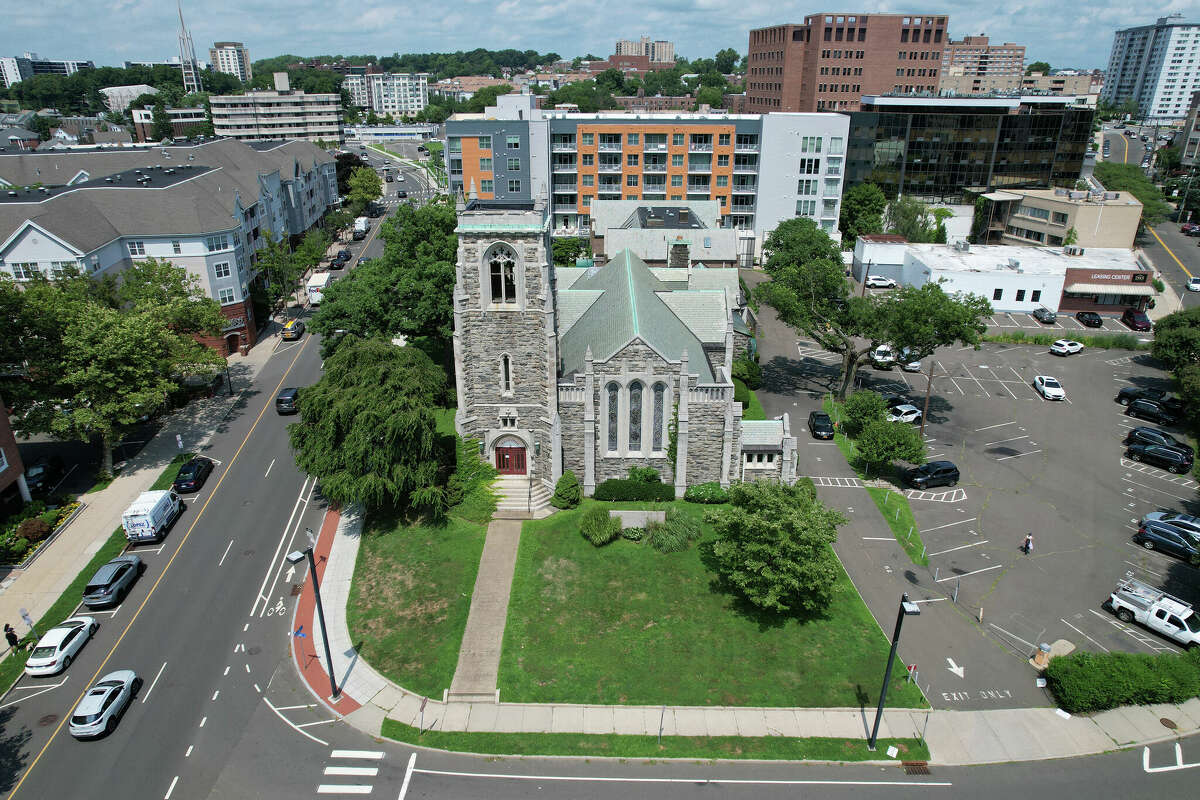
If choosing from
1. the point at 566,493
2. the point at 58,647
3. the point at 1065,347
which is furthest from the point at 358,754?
the point at 1065,347

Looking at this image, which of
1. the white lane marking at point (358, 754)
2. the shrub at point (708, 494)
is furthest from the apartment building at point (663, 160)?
the white lane marking at point (358, 754)

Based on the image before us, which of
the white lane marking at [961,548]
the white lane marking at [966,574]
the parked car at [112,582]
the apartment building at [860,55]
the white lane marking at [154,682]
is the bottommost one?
the white lane marking at [154,682]

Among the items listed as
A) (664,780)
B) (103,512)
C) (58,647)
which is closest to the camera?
(664,780)

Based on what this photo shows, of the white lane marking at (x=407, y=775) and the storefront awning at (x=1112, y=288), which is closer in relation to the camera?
the white lane marking at (x=407, y=775)

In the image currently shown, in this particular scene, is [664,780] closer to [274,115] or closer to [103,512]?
[103,512]

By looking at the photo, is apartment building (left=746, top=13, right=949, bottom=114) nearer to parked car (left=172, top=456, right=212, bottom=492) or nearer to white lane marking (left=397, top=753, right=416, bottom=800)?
parked car (left=172, top=456, right=212, bottom=492)

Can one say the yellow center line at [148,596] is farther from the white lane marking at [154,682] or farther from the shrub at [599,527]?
the shrub at [599,527]

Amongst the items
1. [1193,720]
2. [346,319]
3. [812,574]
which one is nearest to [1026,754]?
[1193,720]
